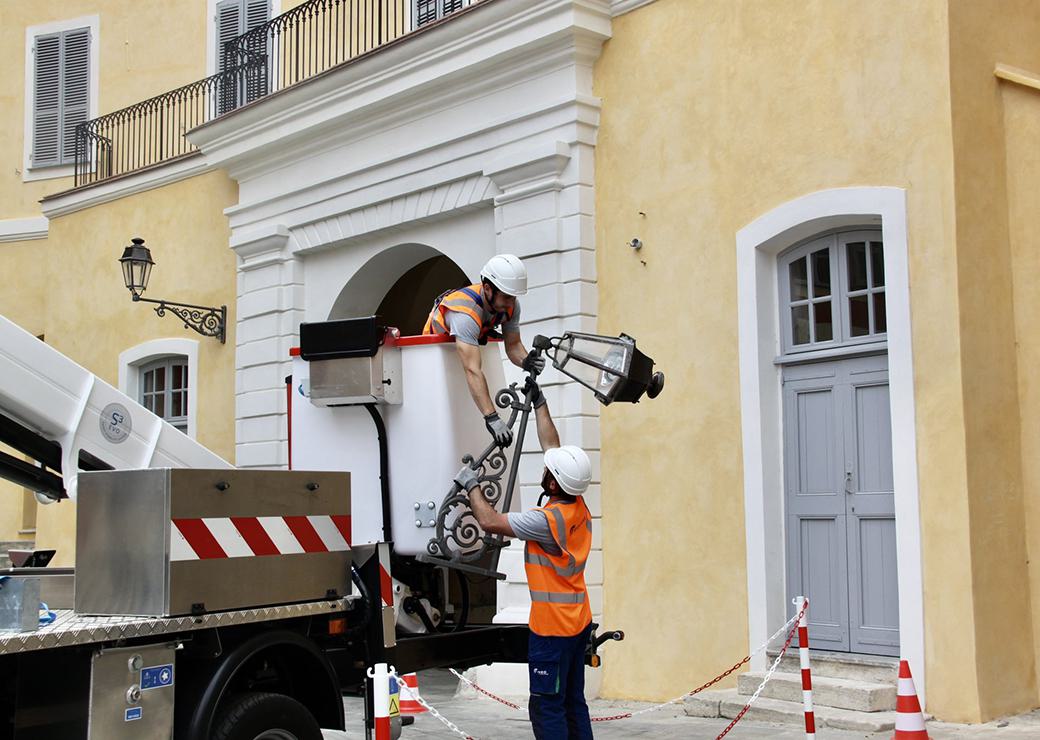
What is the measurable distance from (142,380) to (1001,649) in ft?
38.3

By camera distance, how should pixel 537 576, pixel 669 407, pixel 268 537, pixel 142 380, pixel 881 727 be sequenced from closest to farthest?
pixel 268 537 < pixel 537 576 < pixel 881 727 < pixel 669 407 < pixel 142 380

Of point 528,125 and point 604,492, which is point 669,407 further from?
point 528,125

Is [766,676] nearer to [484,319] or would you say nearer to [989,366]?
[989,366]

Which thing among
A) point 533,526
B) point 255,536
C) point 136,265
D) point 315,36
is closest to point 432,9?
point 315,36

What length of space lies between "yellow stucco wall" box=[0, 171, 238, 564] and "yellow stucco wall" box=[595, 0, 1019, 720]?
19.9 feet

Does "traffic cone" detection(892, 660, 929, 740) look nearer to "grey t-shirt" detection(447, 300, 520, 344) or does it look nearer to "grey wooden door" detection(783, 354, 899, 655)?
"grey wooden door" detection(783, 354, 899, 655)

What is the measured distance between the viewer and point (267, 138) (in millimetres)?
13711

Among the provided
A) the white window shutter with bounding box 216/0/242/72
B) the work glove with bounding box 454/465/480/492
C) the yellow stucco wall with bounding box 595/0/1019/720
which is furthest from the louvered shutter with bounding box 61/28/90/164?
the work glove with bounding box 454/465/480/492

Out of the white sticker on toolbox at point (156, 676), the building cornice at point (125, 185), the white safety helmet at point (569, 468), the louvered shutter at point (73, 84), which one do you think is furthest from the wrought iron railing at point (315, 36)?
the white sticker on toolbox at point (156, 676)

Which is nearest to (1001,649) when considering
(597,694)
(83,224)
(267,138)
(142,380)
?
(597,694)

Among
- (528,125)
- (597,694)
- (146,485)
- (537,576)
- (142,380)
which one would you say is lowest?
(597,694)

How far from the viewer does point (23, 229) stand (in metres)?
19.5

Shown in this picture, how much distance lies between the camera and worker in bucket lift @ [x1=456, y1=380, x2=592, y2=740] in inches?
237

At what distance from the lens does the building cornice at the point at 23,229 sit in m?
19.3
